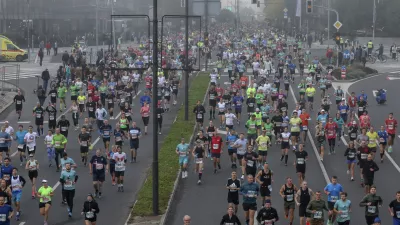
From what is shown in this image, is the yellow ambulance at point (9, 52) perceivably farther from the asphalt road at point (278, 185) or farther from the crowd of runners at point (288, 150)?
the asphalt road at point (278, 185)

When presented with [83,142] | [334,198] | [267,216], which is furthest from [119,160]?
[267,216]

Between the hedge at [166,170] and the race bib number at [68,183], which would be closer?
the race bib number at [68,183]

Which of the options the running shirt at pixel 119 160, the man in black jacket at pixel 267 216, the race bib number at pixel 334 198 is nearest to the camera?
the man in black jacket at pixel 267 216

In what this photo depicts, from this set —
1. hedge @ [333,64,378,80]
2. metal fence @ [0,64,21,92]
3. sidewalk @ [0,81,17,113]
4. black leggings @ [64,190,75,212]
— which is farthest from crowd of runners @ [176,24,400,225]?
metal fence @ [0,64,21,92]

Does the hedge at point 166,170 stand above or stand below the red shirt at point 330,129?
below

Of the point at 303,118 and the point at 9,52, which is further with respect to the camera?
the point at 9,52

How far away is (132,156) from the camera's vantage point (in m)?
27.3

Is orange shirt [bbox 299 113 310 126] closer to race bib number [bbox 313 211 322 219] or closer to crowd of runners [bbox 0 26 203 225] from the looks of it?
crowd of runners [bbox 0 26 203 225]

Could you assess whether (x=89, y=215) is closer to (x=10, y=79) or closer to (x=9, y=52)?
(x=10, y=79)

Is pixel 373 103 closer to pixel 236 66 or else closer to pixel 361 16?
pixel 236 66

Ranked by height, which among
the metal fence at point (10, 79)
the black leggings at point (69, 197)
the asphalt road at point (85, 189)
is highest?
the metal fence at point (10, 79)

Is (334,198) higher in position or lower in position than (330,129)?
lower

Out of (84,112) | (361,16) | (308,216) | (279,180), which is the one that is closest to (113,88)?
(84,112)

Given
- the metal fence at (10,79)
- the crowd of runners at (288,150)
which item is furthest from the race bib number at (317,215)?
the metal fence at (10,79)
